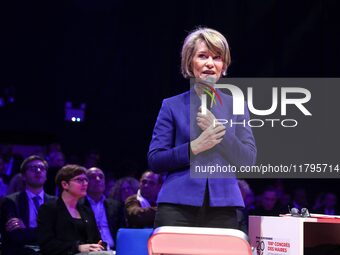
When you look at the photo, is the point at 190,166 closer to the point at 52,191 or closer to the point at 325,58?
the point at 52,191

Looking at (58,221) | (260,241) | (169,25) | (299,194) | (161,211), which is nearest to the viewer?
(161,211)

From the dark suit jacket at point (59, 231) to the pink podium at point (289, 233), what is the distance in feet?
7.50

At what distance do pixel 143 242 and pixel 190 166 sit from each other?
3.48 ft

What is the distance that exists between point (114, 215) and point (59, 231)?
92 cm

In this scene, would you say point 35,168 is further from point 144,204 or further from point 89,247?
point 89,247

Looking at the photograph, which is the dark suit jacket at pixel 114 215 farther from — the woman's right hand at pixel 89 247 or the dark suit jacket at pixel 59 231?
the woman's right hand at pixel 89 247

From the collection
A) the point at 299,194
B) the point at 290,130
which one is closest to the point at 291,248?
the point at 290,130

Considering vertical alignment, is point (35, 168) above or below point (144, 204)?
above

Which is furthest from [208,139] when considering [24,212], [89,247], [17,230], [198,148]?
[24,212]

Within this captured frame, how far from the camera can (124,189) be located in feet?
20.2

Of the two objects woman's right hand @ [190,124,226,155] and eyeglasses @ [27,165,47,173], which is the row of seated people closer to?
eyeglasses @ [27,165,47,173]

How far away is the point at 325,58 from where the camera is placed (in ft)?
30.0

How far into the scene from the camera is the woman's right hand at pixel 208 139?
208 centimetres

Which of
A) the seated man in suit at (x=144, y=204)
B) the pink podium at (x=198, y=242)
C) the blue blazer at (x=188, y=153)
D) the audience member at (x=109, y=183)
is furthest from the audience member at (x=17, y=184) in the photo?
the pink podium at (x=198, y=242)
